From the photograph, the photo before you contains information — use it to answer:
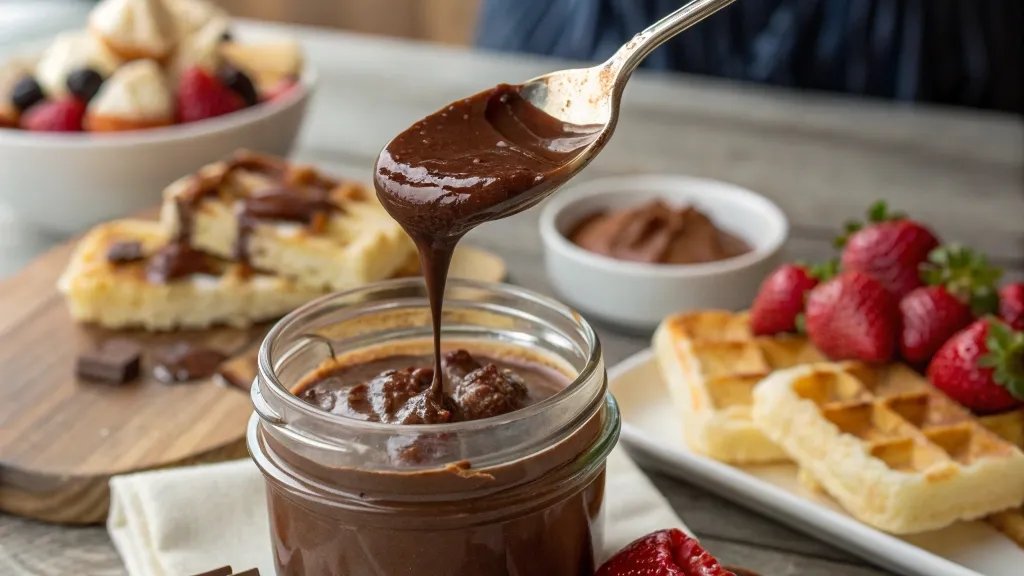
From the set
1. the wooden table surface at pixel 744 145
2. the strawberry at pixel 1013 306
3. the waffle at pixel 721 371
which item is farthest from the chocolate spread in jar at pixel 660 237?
the strawberry at pixel 1013 306

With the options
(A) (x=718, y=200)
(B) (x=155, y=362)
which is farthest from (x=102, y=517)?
(A) (x=718, y=200)

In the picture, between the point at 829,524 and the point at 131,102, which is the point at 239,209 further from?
the point at 829,524

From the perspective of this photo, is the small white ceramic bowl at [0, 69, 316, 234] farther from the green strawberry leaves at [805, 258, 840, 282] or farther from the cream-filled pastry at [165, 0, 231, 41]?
the green strawberry leaves at [805, 258, 840, 282]

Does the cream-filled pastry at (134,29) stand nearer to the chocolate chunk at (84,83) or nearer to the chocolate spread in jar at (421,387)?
the chocolate chunk at (84,83)

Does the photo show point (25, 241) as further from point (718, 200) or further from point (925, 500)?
point (925, 500)

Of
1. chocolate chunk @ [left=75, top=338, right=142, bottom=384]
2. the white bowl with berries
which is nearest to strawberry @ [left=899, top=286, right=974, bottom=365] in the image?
chocolate chunk @ [left=75, top=338, right=142, bottom=384]

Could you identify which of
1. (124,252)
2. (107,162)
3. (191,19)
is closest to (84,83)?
(107,162)

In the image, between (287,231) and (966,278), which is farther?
(287,231)
